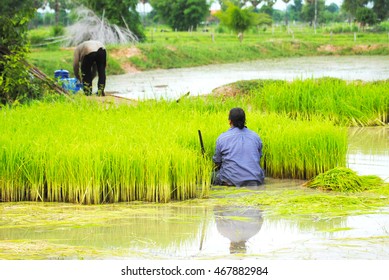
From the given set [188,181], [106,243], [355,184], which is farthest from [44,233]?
[355,184]

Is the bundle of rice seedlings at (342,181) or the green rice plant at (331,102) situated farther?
the green rice plant at (331,102)

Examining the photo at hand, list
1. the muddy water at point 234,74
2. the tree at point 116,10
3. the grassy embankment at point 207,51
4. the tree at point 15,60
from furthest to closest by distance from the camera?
the tree at point 116,10
the grassy embankment at point 207,51
the muddy water at point 234,74
the tree at point 15,60

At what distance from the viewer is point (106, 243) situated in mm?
5699

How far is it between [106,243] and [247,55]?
31620 mm

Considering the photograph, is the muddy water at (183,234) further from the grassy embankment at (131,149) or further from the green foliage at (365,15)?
the green foliage at (365,15)

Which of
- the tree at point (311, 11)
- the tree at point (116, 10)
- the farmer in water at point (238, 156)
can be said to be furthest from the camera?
the tree at point (311, 11)

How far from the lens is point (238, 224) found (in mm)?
6262

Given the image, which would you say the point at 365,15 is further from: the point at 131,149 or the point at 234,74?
the point at 131,149

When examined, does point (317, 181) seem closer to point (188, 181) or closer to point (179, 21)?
point (188, 181)

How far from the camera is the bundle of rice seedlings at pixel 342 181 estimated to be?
747 centimetres

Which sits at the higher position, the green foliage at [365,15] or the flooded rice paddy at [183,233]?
the green foliage at [365,15]

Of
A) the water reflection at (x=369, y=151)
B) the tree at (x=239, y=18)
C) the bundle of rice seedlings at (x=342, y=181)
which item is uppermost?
the tree at (x=239, y=18)

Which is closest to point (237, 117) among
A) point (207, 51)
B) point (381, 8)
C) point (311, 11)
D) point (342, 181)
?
point (342, 181)

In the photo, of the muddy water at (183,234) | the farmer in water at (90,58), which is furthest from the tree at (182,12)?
the muddy water at (183,234)
